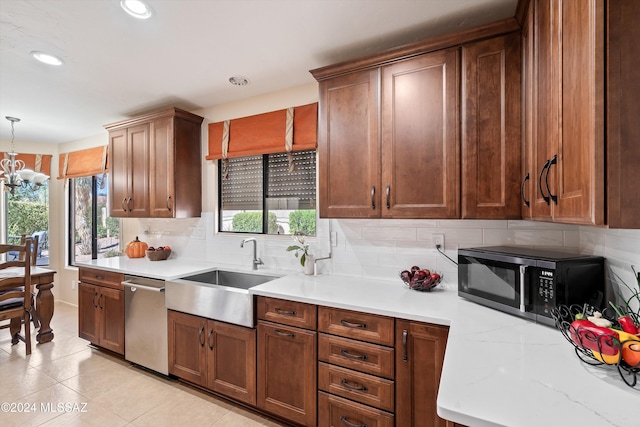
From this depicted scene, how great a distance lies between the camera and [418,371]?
157 cm

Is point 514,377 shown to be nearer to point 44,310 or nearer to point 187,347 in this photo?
point 187,347

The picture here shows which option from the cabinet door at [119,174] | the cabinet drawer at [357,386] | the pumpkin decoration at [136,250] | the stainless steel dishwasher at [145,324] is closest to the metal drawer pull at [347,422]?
the cabinet drawer at [357,386]

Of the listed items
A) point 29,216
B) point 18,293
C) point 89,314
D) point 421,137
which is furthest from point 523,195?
point 29,216

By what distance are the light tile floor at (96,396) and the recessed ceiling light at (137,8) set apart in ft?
8.29

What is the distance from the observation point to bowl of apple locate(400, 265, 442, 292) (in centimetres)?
196

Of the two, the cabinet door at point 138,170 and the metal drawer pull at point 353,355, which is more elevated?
the cabinet door at point 138,170

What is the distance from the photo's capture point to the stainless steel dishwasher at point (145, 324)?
8.31ft

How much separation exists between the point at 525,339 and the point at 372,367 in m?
0.77

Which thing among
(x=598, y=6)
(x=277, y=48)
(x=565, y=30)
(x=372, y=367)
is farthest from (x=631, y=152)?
(x=277, y=48)

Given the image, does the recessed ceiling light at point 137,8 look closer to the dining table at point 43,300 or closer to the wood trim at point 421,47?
the wood trim at point 421,47

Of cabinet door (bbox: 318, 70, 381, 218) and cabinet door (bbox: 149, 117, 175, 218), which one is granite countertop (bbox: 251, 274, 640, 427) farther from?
cabinet door (bbox: 149, 117, 175, 218)

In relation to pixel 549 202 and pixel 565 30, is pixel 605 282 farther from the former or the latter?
pixel 565 30

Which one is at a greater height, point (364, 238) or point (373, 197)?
point (373, 197)

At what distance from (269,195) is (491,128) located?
1922mm
